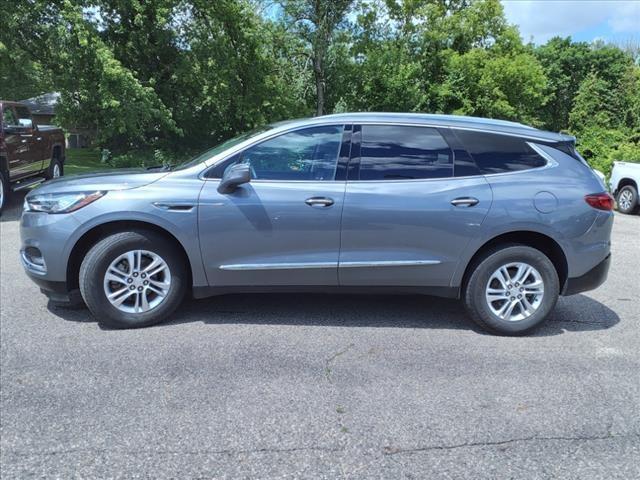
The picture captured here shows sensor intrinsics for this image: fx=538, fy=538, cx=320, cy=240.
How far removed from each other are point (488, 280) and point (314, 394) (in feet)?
6.08

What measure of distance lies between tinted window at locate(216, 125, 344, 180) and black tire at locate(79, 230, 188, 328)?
857 mm

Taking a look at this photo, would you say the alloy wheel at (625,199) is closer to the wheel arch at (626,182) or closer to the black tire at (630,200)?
the black tire at (630,200)

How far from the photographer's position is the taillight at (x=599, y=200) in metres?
4.38

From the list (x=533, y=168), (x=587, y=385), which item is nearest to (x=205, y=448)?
(x=587, y=385)

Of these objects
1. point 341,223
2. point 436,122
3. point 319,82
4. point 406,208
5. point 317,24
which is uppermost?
point 317,24

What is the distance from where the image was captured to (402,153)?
4.39 meters

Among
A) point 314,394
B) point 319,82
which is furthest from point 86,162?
point 314,394

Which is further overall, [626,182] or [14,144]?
[626,182]

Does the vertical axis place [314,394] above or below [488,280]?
below

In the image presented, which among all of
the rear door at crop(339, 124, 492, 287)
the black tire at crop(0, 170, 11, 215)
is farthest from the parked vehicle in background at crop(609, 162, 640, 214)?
Result: the black tire at crop(0, 170, 11, 215)

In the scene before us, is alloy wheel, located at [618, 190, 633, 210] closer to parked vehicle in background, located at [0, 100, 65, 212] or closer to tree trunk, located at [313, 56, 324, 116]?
parked vehicle in background, located at [0, 100, 65, 212]

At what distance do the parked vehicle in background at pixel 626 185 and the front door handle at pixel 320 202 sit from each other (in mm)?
10760

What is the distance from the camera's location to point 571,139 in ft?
15.2

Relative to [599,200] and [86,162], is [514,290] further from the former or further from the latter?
[86,162]
